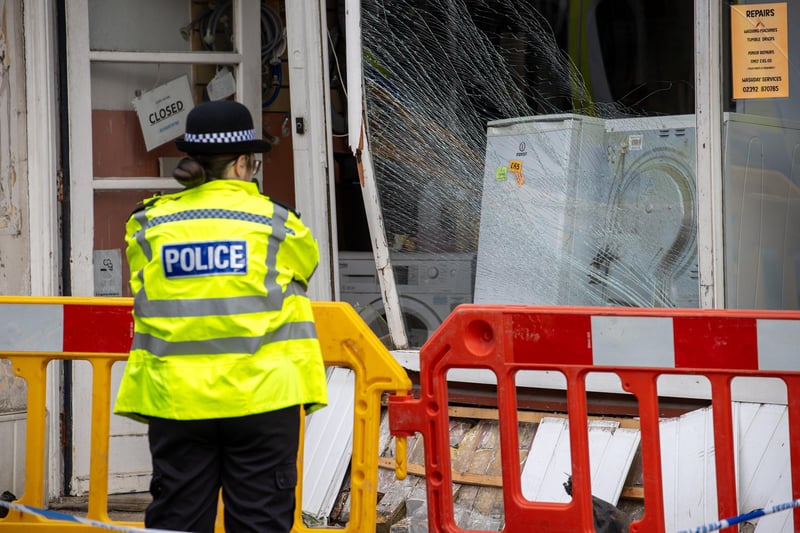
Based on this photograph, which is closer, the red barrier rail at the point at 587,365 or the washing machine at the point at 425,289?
the red barrier rail at the point at 587,365

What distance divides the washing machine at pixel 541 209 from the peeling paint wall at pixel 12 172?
2.17 meters

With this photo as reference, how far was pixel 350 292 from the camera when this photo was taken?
6039 millimetres

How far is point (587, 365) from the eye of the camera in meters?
4.02

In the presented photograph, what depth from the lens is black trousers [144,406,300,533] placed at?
3209mm

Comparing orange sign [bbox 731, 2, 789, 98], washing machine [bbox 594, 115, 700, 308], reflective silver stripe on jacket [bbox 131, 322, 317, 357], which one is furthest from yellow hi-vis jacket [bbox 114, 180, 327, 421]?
orange sign [bbox 731, 2, 789, 98]

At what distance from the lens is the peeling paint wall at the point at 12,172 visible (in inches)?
222

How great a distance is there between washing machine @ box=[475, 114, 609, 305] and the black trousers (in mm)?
2356

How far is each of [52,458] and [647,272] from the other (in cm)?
297

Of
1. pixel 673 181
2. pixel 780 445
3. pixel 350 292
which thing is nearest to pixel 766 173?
pixel 673 181

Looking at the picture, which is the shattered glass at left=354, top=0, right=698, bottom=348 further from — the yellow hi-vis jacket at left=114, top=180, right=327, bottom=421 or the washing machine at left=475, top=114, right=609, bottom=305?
the yellow hi-vis jacket at left=114, top=180, right=327, bottom=421

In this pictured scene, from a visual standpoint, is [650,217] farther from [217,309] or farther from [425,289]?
[217,309]

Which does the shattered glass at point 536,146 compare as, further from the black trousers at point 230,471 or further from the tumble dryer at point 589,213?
the black trousers at point 230,471

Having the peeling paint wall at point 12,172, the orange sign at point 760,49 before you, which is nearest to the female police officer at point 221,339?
the orange sign at point 760,49

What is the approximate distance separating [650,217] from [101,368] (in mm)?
2401
